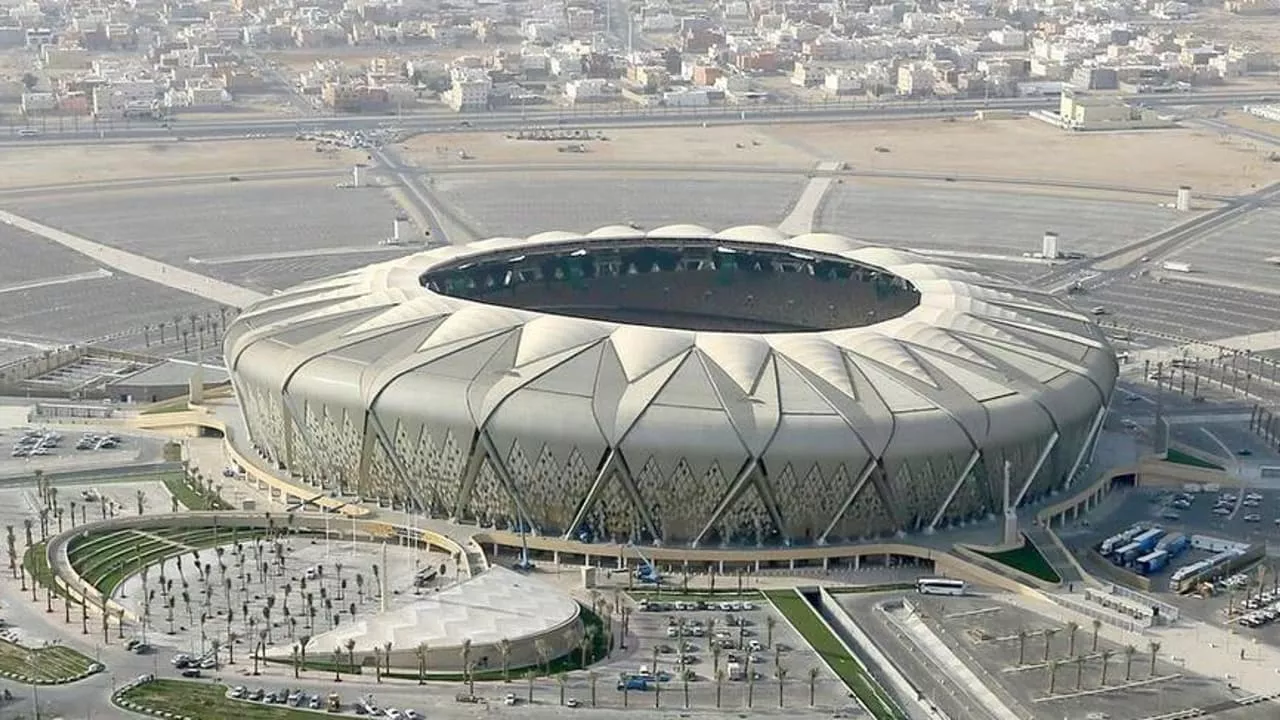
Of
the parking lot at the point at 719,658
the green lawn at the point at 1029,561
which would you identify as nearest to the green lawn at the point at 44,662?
the parking lot at the point at 719,658

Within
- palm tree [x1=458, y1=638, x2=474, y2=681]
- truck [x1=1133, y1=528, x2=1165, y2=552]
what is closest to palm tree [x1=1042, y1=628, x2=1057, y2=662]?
truck [x1=1133, y1=528, x2=1165, y2=552]

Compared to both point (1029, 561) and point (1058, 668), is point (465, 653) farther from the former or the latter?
point (1029, 561)

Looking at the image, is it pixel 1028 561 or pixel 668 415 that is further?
pixel 1028 561

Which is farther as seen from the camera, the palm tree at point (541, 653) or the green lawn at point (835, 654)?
the palm tree at point (541, 653)

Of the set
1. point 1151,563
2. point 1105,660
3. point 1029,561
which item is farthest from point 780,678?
point 1151,563

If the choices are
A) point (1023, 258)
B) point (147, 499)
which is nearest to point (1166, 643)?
point (147, 499)

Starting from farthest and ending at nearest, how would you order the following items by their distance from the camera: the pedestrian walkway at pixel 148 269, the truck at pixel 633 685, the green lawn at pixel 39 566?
the pedestrian walkway at pixel 148 269 < the green lawn at pixel 39 566 < the truck at pixel 633 685

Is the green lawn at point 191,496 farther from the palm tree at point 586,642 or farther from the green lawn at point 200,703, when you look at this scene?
the palm tree at point 586,642

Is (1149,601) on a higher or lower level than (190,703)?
lower
